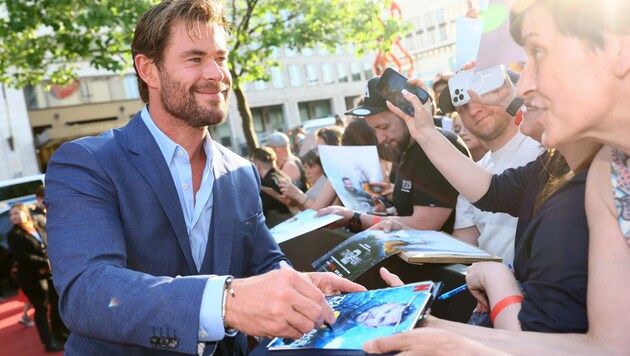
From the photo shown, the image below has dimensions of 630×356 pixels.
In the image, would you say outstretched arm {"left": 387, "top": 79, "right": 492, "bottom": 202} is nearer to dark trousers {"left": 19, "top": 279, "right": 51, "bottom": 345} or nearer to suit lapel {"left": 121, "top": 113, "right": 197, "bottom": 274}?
suit lapel {"left": 121, "top": 113, "right": 197, "bottom": 274}

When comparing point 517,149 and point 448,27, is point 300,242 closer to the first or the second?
point 517,149

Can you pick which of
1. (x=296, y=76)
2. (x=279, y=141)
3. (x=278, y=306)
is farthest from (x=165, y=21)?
(x=296, y=76)

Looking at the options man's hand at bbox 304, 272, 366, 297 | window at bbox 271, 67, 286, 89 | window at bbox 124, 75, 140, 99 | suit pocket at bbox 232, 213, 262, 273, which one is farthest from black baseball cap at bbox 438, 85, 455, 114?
window at bbox 271, 67, 286, 89

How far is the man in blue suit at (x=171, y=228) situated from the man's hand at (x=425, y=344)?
20cm

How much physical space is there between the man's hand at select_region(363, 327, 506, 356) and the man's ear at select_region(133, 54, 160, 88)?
4.97 feet

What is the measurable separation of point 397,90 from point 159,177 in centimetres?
111

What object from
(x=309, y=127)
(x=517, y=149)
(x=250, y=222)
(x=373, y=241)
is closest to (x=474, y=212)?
(x=517, y=149)

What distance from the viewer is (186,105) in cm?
210

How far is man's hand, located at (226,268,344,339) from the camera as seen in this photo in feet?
3.98

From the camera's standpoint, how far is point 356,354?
1.09 metres

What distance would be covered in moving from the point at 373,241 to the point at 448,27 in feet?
105

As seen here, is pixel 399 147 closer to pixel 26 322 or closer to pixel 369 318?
pixel 369 318

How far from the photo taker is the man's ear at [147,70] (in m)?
2.20

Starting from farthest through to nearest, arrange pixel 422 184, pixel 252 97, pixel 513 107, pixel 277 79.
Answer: pixel 277 79 < pixel 252 97 < pixel 422 184 < pixel 513 107
